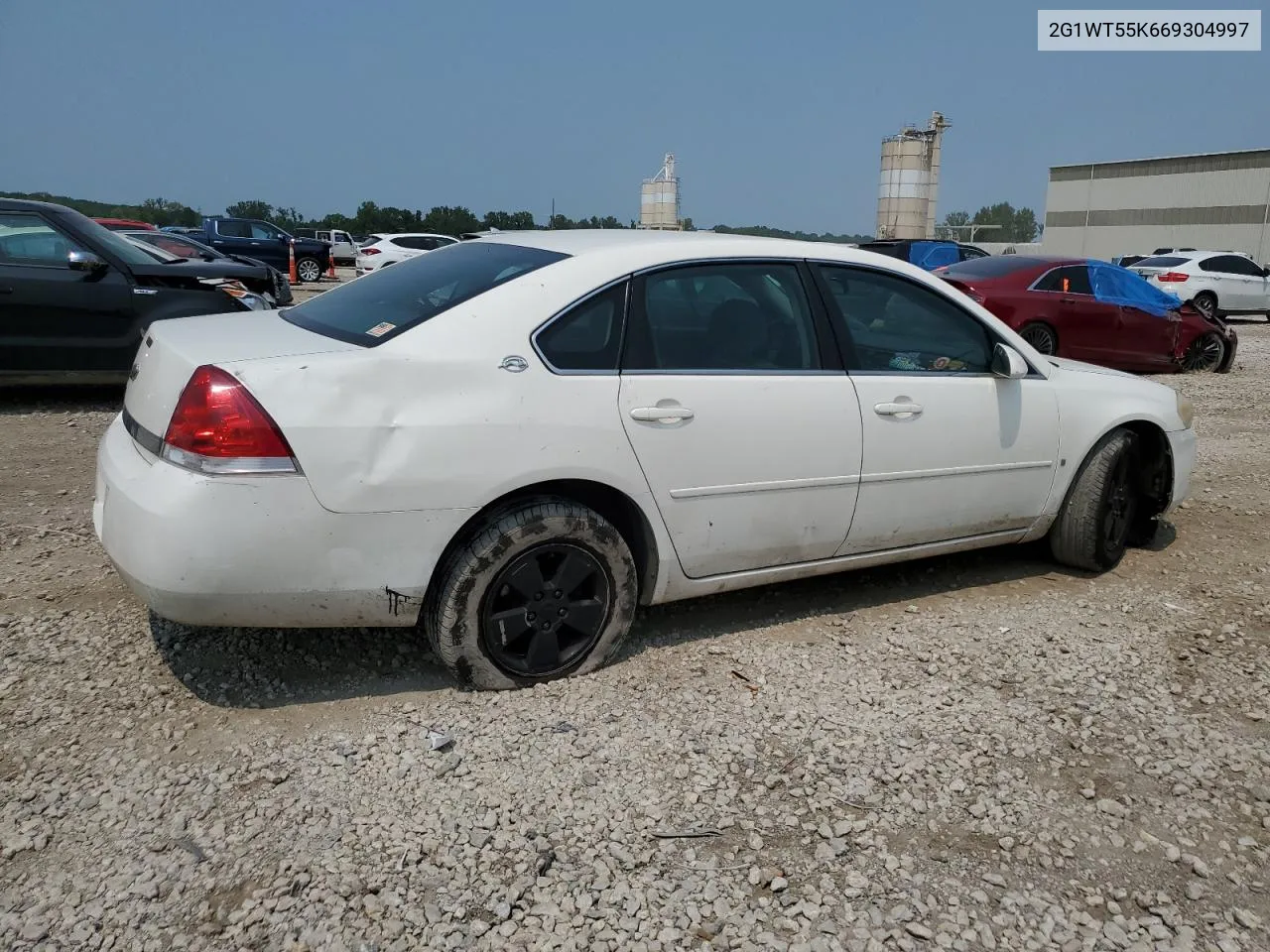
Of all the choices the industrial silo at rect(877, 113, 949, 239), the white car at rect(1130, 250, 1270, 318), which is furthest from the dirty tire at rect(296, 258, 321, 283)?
the industrial silo at rect(877, 113, 949, 239)

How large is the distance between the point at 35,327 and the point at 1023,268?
9.98 meters

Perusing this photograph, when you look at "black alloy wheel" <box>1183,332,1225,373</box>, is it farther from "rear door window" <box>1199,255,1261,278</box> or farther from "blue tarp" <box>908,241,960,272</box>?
"rear door window" <box>1199,255,1261,278</box>

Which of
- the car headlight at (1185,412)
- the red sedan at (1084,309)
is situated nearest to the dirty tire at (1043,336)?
the red sedan at (1084,309)

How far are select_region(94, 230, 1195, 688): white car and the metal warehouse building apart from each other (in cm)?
4865

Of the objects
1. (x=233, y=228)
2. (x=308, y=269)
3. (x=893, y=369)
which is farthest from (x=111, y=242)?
(x=308, y=269)

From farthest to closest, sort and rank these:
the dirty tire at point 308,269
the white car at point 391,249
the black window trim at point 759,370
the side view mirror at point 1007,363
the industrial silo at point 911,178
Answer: the industrial silo at point 911,178, the dirty tire at point 308,269, the white car at point 391,249, the side view mirror at point 1007,363, the black window trim at point 759,370

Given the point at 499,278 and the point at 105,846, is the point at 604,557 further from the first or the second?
the point at 105,846

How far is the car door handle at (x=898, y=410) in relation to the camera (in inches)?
152

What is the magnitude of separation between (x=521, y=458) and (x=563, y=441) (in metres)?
0.15

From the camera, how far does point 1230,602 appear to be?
4.51 metres

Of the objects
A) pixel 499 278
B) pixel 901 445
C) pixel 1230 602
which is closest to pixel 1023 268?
pixel 1230 602

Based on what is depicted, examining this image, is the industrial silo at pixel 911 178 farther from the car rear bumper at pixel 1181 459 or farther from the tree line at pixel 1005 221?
the car rear bumper at pixel 1181 459

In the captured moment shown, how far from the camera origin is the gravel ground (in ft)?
7.84

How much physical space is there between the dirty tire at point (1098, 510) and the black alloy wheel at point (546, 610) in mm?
2430
